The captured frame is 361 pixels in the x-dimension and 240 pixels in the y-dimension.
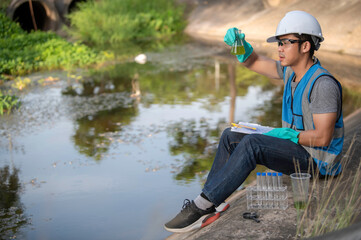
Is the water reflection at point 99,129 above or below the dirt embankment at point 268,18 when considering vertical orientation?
below

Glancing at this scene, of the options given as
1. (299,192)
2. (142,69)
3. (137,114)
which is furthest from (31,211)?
(142,69)

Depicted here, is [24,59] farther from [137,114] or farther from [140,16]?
[140,16]

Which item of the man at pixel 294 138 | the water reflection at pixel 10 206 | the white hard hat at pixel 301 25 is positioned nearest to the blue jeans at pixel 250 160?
the man at pixel 294 138

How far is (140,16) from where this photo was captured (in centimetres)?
2217

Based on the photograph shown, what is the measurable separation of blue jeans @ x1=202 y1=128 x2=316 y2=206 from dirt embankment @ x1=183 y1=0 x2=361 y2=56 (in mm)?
10054

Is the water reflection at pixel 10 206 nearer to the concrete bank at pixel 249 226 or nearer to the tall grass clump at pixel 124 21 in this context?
the concrete bank at pixel 249 226

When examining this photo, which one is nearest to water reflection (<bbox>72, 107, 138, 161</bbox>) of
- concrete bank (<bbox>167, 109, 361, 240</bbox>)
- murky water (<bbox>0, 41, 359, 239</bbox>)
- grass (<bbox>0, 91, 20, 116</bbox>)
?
murky water (<bbox>0, 41, 359, 239</bbox>)

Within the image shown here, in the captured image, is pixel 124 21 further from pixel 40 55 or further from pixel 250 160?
pixel 250 160

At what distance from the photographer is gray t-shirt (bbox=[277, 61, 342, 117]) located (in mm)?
3545

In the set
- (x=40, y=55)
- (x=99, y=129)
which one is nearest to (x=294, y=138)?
(x=99, y=129)

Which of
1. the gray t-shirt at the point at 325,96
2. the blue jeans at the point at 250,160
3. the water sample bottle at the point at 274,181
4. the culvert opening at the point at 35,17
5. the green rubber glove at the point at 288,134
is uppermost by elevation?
the culvert opening at the point at 35,17

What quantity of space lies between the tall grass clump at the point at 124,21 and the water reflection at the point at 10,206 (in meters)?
14.0

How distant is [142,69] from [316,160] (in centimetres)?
918

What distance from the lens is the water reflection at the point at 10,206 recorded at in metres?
4.40
